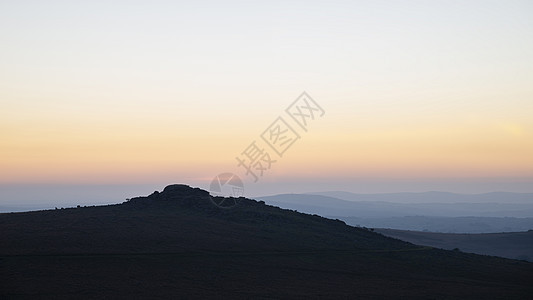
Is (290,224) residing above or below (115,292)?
above

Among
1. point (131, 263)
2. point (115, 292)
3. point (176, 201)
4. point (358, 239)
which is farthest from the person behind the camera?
point (176, 201)

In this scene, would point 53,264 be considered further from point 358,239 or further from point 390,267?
point 358,239

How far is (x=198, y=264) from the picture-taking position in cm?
4912

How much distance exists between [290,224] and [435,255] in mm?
19633

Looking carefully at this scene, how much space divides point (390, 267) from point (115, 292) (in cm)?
2994

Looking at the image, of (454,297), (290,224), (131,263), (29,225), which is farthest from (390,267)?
(29,225)

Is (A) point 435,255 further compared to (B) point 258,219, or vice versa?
(B) point 258,219

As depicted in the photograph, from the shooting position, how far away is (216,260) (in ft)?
168

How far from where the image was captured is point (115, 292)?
39.3 metres

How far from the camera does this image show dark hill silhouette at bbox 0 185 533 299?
4206cm

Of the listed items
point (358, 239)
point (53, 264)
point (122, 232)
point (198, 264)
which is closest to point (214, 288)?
point (198, 264)

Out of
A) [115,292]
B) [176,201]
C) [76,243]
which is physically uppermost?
[176,201]

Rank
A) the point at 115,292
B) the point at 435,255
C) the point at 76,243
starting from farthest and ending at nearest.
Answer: the point at 435,255
the point at 76,243
the point at 115,292

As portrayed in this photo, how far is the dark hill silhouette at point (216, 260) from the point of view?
138ft
